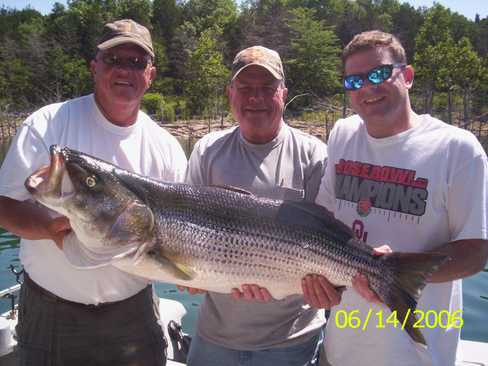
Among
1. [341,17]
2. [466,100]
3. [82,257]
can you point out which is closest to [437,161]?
[82,257]

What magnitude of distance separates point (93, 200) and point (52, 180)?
299 millimetres

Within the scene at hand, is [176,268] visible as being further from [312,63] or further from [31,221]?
[312,63]

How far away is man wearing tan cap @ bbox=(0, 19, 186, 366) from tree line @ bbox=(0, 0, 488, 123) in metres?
41.3

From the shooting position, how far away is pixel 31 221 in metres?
3.34

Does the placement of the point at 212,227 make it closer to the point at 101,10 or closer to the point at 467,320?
the point at 467,320

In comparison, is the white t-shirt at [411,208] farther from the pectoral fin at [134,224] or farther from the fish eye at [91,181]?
the fish eye at [91,181]

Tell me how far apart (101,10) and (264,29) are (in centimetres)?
2985

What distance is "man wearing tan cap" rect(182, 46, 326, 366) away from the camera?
3.66m

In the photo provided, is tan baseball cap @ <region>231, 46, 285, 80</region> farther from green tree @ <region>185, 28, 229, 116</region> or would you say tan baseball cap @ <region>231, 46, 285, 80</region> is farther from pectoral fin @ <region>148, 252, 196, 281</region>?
green tree @ <region>185, 28, 229, 116</region>

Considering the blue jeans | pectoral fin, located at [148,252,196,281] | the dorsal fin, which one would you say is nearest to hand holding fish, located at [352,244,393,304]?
the dorsal fin

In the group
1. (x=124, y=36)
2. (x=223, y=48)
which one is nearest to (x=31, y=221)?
(x=124, y=36)

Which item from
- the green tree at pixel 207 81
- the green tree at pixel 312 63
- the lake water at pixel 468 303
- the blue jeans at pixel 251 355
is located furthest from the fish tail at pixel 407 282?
the green tree at pixel 312 63

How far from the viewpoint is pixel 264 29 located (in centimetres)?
7738

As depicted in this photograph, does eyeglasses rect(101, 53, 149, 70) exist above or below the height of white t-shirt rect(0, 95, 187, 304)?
above
